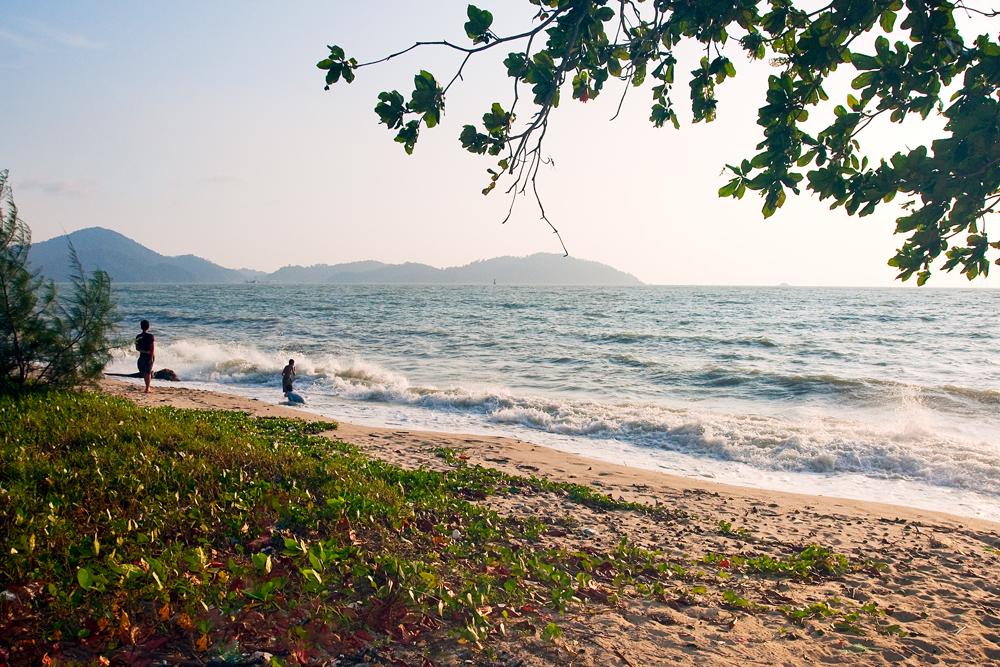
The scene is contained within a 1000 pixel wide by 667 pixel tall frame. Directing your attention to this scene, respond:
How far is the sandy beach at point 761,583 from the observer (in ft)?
15.8

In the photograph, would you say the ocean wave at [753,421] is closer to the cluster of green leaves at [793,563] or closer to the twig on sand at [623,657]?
the cluster of green leaves at [793,563]

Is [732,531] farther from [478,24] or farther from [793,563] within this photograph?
[478,24]

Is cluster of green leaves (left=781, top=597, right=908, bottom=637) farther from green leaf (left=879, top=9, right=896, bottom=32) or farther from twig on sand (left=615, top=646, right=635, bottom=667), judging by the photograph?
green leaf (left=879, top=9, right=896, bottom=32)

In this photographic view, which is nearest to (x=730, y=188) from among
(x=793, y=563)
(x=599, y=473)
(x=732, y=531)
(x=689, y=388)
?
(x=793, y=563)

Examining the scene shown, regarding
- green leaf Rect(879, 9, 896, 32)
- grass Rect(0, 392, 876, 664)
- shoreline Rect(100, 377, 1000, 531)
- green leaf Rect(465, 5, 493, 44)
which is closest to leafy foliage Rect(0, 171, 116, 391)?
grass Rect(0, 392, 876, 664)

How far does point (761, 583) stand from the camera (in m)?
6.52

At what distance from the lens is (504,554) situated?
5.96 metres

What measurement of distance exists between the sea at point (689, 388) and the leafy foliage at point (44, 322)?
253cm

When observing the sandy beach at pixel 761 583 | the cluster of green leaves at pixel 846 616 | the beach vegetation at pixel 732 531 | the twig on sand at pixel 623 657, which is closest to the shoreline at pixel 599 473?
the sandy beach at pixel 761 583

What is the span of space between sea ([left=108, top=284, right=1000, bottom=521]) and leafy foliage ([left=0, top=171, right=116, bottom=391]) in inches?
99.5

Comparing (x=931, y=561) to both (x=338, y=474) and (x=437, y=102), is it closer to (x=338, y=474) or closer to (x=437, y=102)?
(x=338, y=474)

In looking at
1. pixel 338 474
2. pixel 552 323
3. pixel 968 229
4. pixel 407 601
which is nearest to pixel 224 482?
pixel 338 474

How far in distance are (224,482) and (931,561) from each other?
8.61 m

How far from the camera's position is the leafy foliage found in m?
9.32
